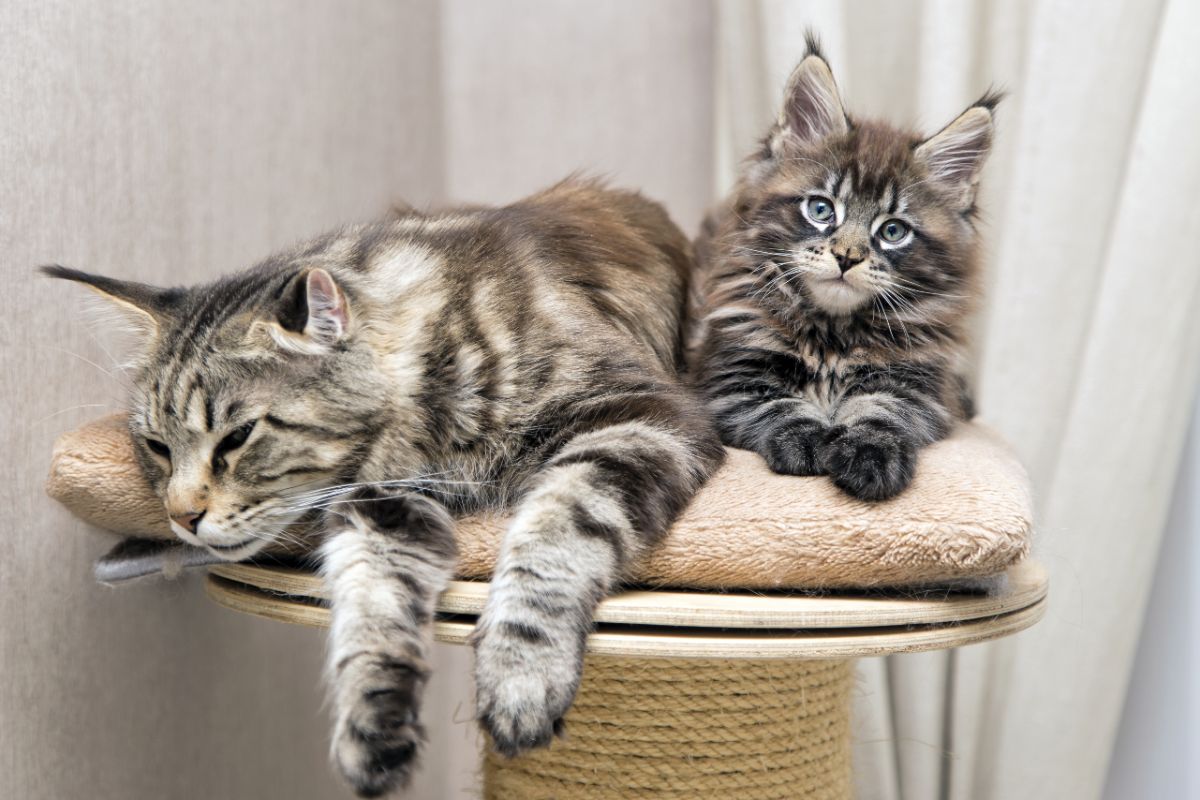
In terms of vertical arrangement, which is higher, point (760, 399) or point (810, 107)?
point (810, 107)

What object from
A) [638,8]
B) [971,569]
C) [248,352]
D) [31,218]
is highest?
[638,8]

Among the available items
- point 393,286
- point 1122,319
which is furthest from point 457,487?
point 1122,319

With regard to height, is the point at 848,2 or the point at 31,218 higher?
the point at 848,2

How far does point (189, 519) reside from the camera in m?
1.39

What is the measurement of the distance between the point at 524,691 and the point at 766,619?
0.99 feet

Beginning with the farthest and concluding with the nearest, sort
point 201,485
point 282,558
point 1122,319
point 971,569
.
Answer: point 1122,319, point 282,558, point 201,485, point 971,569

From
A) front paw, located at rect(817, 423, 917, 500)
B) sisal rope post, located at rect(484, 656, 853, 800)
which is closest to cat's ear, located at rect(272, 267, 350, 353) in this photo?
sisal rope post, located at rect(484, 656, 853, 800)

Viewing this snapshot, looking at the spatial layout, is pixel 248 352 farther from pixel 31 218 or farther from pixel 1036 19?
pixel 1036 19

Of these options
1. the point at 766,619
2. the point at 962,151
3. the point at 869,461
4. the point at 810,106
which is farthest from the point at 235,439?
the point at 962,151

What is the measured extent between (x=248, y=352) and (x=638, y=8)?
1.89 meters

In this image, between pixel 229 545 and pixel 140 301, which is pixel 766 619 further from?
pixel 140 301

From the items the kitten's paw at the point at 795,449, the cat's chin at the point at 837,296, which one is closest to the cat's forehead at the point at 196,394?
the kitten's paw at the point at 795,449

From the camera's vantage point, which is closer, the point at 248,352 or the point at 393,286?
the point at 248,352

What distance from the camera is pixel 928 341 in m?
1.77
